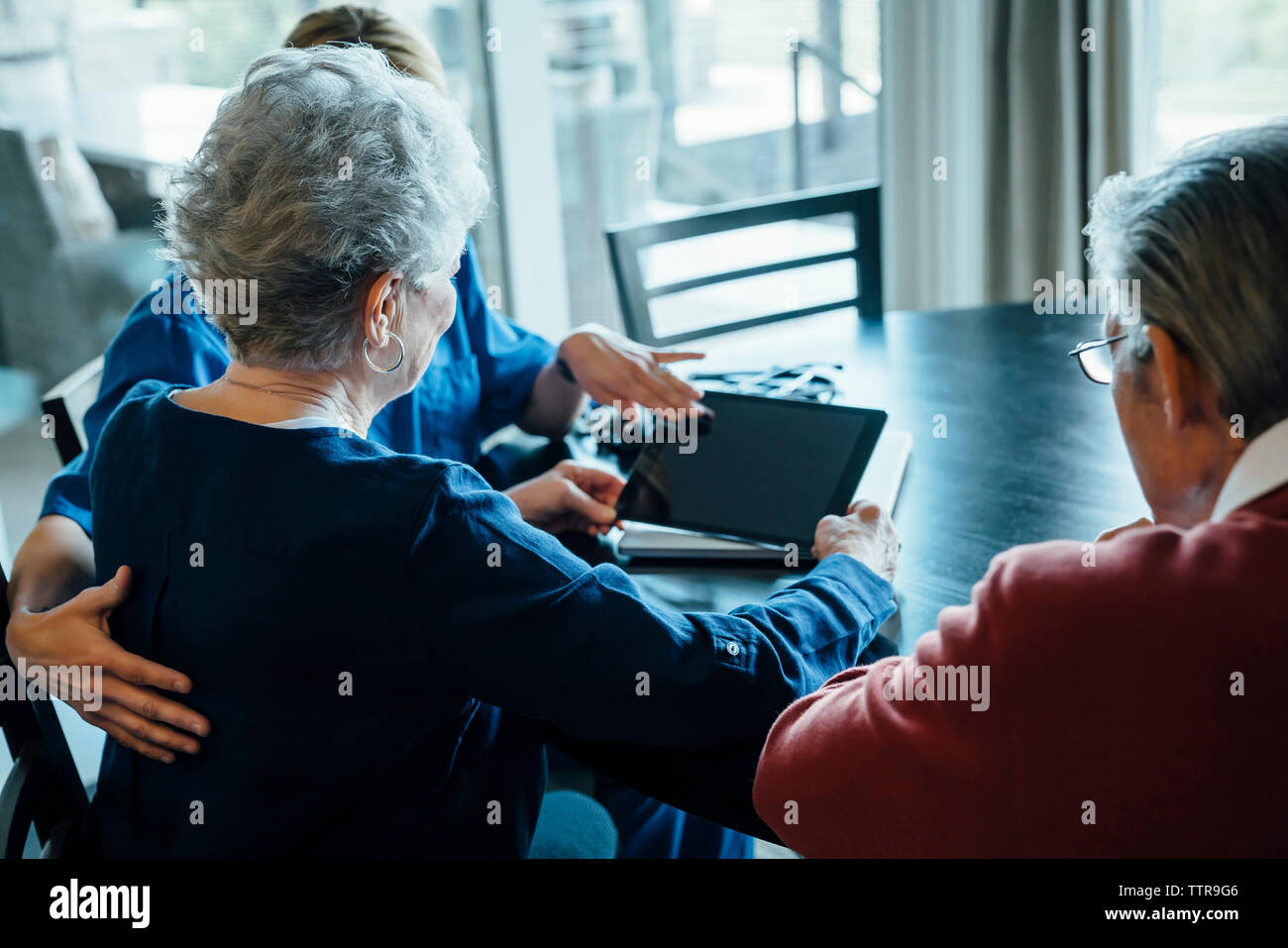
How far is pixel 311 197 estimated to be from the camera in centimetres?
94

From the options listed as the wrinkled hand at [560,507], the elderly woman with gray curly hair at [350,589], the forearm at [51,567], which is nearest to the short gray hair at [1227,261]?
the elderly woman with gray curly hair at [350,589]

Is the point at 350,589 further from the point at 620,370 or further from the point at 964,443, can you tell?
the point at 964,443

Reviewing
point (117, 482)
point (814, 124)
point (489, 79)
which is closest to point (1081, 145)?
point (814, 124)

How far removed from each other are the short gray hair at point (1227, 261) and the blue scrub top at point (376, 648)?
417mm

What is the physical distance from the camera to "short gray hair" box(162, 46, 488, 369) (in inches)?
37.0

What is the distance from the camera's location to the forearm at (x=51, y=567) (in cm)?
119

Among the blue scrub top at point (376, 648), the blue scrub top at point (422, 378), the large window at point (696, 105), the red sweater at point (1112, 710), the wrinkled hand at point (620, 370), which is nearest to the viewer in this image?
the red sweater at point (1112, 710)

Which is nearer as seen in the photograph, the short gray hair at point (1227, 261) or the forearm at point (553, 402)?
the short gray hair at point (1227, 261)

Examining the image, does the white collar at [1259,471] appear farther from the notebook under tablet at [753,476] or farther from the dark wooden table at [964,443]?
the notebook under tablet at [753,476]

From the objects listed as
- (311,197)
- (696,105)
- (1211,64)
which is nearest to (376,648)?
(311,197)

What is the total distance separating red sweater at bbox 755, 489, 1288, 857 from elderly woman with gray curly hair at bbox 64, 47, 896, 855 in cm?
21

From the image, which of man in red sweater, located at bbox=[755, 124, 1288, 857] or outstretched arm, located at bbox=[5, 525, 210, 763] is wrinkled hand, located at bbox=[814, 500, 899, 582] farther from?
outstretched arm, located at bbox=[5, 525, 210, 763]

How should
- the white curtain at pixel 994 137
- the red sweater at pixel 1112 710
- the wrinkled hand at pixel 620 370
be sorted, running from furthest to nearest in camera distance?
the white curtain at pixel 994 137 < the wrinkled hand at pixel 620 370 < the red sweater at pixel 1112 710

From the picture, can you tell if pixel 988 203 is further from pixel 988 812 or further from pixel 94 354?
pixel 988 812
